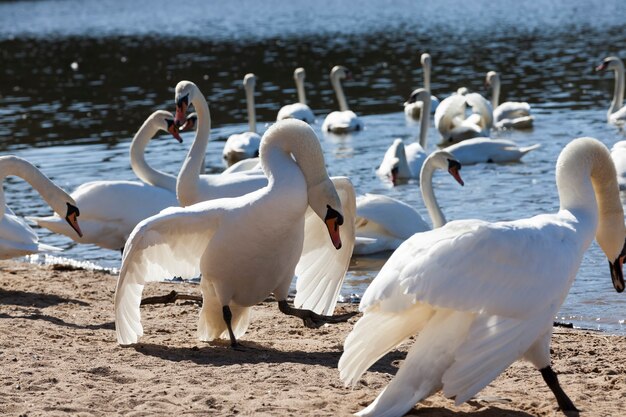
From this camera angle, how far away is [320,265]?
716 centimetres

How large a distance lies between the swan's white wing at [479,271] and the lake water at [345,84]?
3123 mm

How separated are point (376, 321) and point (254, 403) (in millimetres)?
724

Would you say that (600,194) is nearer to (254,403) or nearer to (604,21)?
(254,403)

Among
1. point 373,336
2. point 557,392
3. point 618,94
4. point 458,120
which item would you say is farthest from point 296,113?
point 373,336

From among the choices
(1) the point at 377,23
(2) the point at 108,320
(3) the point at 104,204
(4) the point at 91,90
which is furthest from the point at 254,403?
(1) the point at 377,23

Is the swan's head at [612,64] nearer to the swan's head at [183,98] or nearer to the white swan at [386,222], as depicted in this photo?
the white swan at [386,222]

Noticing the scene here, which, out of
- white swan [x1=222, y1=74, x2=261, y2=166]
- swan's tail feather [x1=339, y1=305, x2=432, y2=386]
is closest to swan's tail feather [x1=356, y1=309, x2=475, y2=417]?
swan's tail feather [x1=339, y1=305, x2=432, y2=386]

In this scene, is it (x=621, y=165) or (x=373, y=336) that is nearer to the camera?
(x=373, y=336)

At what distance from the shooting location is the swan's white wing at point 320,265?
706 centimetres

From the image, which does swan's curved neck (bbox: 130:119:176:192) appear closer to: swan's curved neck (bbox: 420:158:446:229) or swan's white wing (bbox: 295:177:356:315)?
swan's curved neck (bbox: 420:158:446:229)

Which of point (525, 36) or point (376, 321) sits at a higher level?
point (376, 321)

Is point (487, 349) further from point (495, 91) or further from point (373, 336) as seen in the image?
point (495, 91)

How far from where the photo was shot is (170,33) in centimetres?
4738

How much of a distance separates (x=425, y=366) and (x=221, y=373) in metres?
1.44
